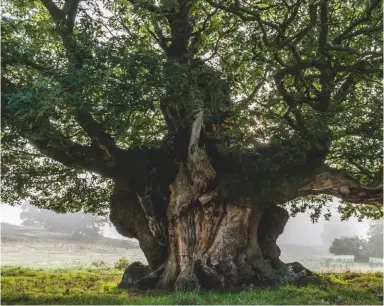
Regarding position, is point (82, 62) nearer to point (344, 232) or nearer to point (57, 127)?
point (57, 127)

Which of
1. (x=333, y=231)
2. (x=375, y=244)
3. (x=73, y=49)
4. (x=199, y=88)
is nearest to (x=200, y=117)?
(x=199, y=88)

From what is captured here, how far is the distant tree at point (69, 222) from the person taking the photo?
6919 centimetres

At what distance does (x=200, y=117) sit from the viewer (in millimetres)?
13320

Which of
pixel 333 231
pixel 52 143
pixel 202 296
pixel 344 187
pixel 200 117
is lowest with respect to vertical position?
pixel 202 296

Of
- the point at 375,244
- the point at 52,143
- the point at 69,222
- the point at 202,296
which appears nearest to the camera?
the point at 202,296

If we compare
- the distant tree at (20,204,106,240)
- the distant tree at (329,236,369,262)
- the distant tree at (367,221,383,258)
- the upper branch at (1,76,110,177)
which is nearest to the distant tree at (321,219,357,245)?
the distant tree at (367,221,383,258)

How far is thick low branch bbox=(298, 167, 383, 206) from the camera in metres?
13.1

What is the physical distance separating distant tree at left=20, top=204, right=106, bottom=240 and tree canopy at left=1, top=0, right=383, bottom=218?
55.4 m

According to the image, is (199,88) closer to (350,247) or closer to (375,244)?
(350,247)

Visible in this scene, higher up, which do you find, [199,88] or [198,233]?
[199,88]

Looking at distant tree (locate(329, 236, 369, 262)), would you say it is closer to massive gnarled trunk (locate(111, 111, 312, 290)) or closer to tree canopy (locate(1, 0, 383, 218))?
tree canopy (locate(1, 0, 383, 218))

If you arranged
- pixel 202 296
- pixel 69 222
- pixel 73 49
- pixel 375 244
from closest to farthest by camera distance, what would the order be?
pixel 73 49 < pixel 202 296 < pixel 375 244 < pixel 69 222

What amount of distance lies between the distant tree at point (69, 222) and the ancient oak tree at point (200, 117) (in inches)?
2161

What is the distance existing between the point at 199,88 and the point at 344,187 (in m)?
6.56
